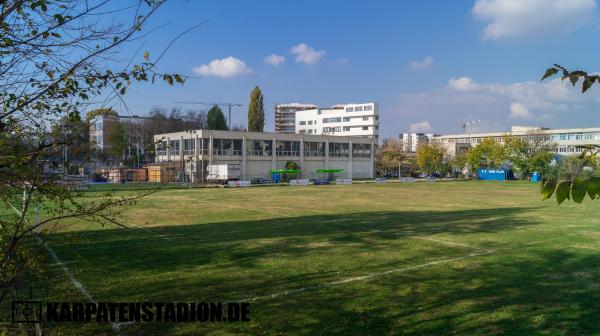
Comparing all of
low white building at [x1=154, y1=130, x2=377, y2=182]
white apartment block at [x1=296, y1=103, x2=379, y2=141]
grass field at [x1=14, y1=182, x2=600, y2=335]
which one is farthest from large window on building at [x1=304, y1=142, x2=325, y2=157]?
grass field at [x1=14, y1=182, x2=600, y2=335]

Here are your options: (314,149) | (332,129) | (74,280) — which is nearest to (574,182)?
(74,280)

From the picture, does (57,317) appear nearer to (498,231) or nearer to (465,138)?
(498,231)

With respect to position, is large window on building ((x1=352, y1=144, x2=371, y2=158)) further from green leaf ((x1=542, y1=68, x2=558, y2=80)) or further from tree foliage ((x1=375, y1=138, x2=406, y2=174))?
green leaf ((x1=542, y1=68, x2=558, y2=80))

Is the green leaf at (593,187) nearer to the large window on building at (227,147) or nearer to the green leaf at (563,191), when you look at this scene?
the green leaf at (563,191)

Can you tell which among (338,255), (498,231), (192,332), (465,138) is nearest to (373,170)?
(465,138)

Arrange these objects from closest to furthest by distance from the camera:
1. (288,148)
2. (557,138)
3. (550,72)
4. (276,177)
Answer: (550,72), (276,177), (288,148), (557,138)

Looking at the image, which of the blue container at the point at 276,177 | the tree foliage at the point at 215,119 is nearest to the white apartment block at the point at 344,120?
the tree foliage at the point at 215,119

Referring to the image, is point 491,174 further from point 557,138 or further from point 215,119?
A: point 215,119

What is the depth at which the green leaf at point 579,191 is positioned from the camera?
221cm

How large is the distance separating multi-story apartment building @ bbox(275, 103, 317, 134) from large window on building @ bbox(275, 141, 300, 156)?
287 feet

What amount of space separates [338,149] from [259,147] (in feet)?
59.2

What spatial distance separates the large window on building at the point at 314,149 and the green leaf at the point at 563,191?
7206 cm

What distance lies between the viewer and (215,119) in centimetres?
8981

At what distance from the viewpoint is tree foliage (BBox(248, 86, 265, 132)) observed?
98750mm
